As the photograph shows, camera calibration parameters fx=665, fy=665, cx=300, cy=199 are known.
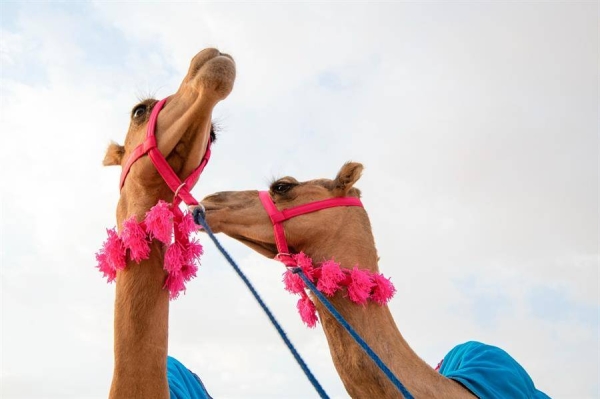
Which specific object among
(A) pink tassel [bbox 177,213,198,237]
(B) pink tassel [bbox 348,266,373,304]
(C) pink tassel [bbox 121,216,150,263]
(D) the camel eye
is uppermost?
(D) the camel eye

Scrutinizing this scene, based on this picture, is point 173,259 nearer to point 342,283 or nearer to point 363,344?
point 363,344

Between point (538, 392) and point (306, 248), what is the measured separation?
2.46 m

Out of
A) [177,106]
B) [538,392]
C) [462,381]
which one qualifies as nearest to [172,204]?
[177,106]

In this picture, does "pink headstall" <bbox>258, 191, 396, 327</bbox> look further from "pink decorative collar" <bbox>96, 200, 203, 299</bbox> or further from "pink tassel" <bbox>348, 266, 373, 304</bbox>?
"pink decorative collar" <bbox>96, 200, 203, 299</bbox>

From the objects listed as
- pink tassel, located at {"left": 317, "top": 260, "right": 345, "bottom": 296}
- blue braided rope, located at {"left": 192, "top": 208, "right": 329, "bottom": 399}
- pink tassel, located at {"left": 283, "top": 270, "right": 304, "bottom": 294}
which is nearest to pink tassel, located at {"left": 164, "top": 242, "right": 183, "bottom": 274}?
blue braided rope, located at {"left": 192, "top": 208, "right": 329, "bottom": 399}

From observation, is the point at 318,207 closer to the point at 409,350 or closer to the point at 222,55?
the point at 409,350

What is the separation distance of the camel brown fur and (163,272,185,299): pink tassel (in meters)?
1.71

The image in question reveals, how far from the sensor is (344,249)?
5.27 meters

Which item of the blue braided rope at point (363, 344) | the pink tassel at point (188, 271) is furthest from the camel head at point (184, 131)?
the blue braided rope at point (363, 344)

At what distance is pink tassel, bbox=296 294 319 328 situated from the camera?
531 cm

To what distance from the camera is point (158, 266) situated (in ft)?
11.6

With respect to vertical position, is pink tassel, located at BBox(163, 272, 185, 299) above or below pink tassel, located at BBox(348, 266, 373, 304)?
below

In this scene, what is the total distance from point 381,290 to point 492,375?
49.8 inches

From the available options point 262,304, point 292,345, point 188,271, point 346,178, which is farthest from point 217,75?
point 346,178
